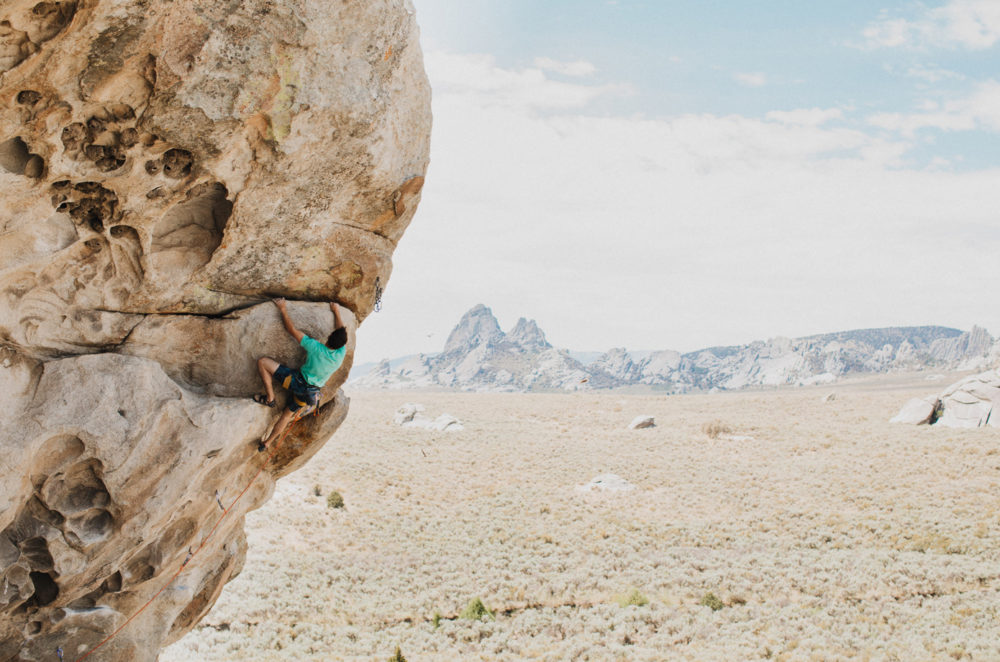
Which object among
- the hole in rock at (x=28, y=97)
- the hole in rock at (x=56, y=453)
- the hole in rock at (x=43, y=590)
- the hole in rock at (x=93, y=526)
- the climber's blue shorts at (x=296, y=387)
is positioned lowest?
the hole in rock at (x=43, y=590)

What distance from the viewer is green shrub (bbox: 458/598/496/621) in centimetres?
2145

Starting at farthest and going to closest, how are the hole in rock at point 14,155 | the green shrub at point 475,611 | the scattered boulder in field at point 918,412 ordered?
the scattered boulder in field at point 918,412
the green shrub at point 475,611
the hole in rock at point 14,155

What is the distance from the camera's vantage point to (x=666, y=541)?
28.5m

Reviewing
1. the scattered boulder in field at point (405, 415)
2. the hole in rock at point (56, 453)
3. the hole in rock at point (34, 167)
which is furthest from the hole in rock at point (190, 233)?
the scattered boulder in field at point (405, 415)

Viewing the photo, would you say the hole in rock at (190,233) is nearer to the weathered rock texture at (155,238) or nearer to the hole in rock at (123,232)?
the weathered rock texture at (155,238)

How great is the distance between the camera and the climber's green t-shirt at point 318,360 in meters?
9.34

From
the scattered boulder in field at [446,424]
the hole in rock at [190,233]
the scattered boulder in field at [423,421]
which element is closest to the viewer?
the hole in rock at [190,233]

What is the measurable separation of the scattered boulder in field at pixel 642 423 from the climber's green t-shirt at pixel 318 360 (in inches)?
1858

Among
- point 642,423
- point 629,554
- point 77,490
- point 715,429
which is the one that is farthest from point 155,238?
point 642,423

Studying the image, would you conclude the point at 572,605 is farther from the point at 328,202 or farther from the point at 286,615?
the point at 328,202

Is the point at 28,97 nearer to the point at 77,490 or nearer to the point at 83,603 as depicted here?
the point at 77,490

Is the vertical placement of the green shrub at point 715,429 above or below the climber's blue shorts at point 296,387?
Result: below

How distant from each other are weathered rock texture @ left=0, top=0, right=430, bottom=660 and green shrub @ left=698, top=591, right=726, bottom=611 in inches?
713

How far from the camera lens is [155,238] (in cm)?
875
